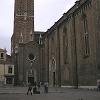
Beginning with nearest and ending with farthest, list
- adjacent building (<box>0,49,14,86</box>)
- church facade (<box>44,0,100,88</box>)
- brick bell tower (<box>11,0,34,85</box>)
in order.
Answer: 1. church facade (<box>44,0,100,88</box>)
2. adjacent building (<box>0,49,14,86</box>)
3. brick bell tower (<box>11,0,34,85</box>)

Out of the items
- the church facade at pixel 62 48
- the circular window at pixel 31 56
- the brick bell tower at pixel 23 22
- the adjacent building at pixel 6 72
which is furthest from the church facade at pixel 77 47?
the brick bell tower at pixel 23 22

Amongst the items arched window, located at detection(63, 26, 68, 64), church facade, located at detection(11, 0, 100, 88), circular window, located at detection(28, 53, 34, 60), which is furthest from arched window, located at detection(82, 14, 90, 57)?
circular window, located at detection(28, 53, 34, 60)

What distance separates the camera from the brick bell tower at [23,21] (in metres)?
65.2

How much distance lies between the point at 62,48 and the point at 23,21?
23083 millimetres

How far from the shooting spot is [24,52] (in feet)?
192

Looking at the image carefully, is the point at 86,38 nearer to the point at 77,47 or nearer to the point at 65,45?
the point at 77,47

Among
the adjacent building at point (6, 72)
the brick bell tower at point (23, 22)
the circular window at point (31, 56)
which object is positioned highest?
the brick bell tower at point (23, 22)

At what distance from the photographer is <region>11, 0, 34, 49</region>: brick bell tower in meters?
65.2

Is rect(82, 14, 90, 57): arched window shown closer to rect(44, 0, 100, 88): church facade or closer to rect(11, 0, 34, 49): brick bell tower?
rect(44, 0, 100, 88): church facade

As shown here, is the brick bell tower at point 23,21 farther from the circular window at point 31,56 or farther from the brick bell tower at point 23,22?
the circular window at point 31,56

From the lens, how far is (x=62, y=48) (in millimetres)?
45406

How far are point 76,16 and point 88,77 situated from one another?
31.9 feet

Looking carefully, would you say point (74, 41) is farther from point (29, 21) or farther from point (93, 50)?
point (29, 21)

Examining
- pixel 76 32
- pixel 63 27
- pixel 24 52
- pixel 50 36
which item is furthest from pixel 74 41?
pixel 24 52
